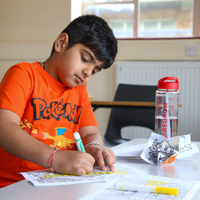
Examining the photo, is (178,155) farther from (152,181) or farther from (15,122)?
(15,122)

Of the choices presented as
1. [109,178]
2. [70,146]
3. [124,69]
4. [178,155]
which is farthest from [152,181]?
[124,69]

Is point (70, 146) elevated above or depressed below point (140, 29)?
below

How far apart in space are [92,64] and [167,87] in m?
0.24

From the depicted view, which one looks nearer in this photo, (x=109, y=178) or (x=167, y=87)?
(x=109, y=178)

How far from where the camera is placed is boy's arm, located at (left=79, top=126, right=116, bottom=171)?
0.76 m

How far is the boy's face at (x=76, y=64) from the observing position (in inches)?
37.2

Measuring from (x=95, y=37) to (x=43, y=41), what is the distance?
2.77 m

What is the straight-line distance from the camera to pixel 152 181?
61cm

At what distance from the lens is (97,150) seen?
837 millimetres

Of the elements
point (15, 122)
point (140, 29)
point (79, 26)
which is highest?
point (140, 29)

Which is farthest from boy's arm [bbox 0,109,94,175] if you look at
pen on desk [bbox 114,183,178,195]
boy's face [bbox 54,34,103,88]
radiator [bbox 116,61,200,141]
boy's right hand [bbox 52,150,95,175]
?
radiator [bbox 116,61,200,141]

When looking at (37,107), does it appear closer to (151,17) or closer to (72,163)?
(72,163)

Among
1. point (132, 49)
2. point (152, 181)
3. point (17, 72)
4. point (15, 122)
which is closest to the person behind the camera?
point (152, 181)

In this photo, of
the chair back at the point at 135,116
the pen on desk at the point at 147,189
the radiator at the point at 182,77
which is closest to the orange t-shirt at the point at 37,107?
the pen on desk at the point at 147,189
